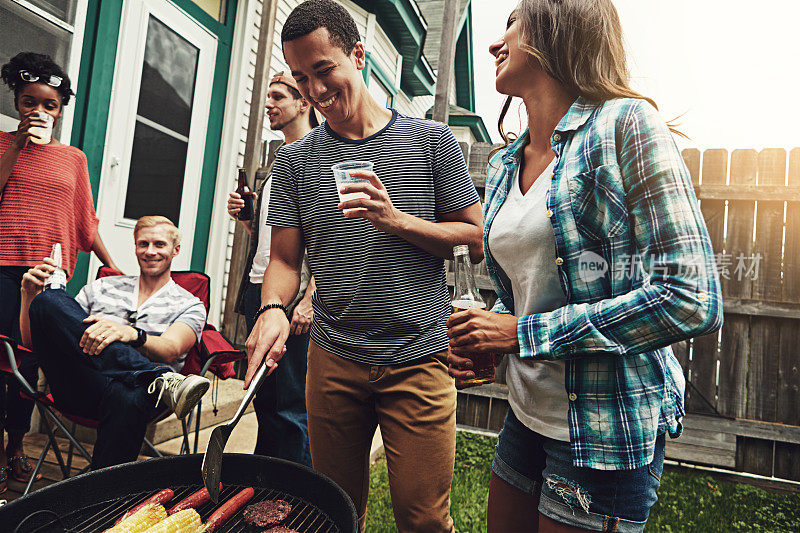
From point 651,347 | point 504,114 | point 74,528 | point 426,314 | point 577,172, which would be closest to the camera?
point 651,347

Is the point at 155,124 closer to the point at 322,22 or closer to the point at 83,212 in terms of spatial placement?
the point at 83,212

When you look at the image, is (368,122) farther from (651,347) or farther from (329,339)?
(651,347)

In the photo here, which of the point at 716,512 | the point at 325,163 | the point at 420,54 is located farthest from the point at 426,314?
the point at 420,54

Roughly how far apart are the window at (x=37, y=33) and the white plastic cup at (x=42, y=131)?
2.29ft

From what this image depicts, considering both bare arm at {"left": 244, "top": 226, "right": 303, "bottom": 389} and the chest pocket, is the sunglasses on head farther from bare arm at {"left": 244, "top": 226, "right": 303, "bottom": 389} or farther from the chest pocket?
the chest pocket

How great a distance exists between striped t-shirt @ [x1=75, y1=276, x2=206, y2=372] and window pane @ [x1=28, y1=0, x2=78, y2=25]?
A: 2035 mm

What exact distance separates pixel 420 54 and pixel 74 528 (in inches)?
405

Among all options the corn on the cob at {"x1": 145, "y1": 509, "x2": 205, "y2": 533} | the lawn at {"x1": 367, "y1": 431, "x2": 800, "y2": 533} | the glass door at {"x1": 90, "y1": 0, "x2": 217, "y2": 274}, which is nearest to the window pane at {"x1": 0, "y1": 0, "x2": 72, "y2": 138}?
the glass door at {"x1": 90, "y1": 0, "x2": 217, "y2": 274}

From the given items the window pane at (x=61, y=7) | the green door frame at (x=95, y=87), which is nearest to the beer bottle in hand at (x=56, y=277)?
the green door frame at (x=95, y=87)

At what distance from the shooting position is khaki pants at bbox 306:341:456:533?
1.67 m

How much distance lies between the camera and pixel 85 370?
2.62m

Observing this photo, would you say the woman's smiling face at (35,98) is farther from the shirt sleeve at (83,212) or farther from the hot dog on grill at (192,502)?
the hot dog on grill at (192,502)

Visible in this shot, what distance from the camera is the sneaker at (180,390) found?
2.12 metres

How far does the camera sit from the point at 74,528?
1475 millimetres
